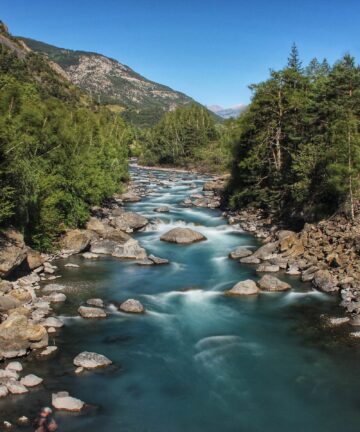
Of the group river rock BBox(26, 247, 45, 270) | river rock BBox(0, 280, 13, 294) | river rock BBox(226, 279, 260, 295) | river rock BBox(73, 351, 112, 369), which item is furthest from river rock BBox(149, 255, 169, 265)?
river rock BBox(73, 351, 112, 369)

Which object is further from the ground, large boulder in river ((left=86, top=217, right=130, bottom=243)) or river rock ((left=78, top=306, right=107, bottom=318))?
large boulder in river ((left=86, top=217, right=130, bottom=243))

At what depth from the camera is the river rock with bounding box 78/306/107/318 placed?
2498 cm

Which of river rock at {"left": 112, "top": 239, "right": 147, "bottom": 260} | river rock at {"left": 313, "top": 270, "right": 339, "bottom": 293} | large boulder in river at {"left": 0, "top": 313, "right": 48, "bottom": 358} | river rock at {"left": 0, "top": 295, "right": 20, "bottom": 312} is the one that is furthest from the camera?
river rock at {"left": 112, "top": 239, "right": 147, "bottom": 260}

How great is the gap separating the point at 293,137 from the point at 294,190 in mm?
6559

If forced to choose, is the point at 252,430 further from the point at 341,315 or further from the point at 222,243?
the point at 222,243

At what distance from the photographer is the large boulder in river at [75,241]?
37312mm

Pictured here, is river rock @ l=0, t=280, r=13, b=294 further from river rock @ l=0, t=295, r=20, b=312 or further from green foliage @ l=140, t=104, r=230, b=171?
green foliage @ l=140, t=104, r=230, b=171

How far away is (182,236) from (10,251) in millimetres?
18210

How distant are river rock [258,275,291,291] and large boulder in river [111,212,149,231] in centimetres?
1995

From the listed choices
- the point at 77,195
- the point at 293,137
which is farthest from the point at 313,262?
the point at 77,195

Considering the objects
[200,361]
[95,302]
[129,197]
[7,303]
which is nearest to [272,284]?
[200,361]

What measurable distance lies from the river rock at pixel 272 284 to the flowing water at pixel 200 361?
71 cm

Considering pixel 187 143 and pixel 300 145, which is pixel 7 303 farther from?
pixel 187 143

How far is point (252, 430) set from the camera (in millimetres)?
15867
